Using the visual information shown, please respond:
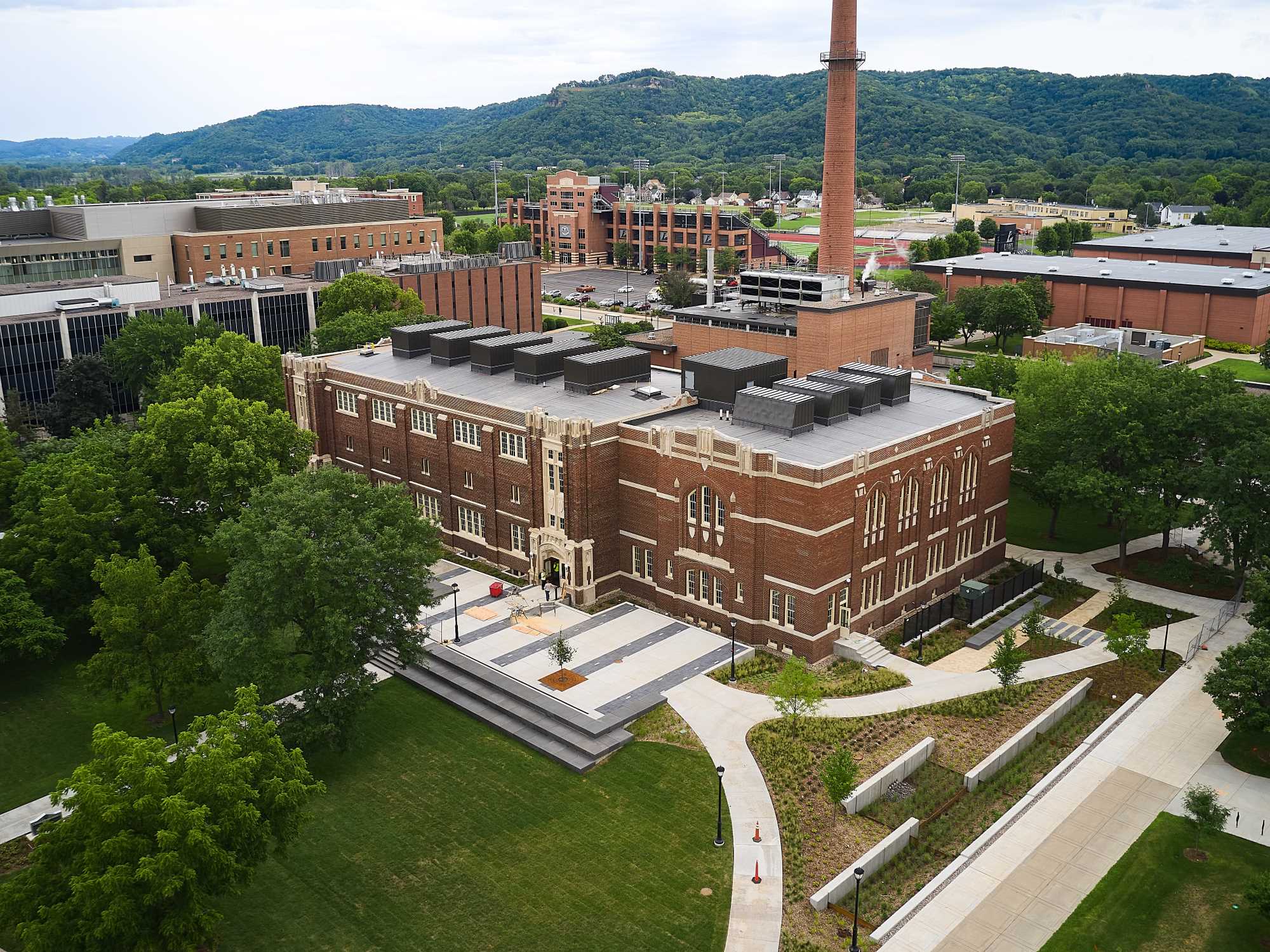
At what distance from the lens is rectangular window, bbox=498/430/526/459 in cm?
6156

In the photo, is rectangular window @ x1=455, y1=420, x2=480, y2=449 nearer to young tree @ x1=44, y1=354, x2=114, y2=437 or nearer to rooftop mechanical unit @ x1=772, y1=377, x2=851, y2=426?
rooftop mechanical unit @ x1=772, y1=377, x2=851, y2=426

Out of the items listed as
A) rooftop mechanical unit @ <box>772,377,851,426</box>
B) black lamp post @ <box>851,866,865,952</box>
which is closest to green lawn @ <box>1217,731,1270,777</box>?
black lamp post @ <box>851,866,865,952</box>

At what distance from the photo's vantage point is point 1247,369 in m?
116

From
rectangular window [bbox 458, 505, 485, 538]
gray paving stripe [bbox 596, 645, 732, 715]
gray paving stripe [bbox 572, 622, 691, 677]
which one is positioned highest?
rectangular window [bbox 458, 505, 485, 538]

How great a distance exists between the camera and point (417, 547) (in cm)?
4662

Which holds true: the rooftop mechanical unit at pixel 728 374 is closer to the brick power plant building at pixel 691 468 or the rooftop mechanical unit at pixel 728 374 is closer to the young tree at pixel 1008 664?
the brick power plant building at pixel 691 468

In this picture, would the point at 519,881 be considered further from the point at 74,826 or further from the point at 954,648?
the point at 954,648

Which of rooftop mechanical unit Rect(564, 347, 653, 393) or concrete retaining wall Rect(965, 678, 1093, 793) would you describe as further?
rooftop mechanical unit Rect(564, 347, 653, 393)

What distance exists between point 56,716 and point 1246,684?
5324 centimetres

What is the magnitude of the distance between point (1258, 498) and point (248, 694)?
5212 centimetres

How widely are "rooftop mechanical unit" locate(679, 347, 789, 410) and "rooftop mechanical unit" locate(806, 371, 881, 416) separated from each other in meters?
3.20

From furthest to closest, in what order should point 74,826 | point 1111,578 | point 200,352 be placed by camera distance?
point 200,352 → point 1111,578 → point 74,826

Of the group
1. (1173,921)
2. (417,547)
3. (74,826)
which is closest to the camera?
(74,826)

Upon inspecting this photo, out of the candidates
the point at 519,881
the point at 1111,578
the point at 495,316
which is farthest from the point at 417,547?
the point at 495,316
